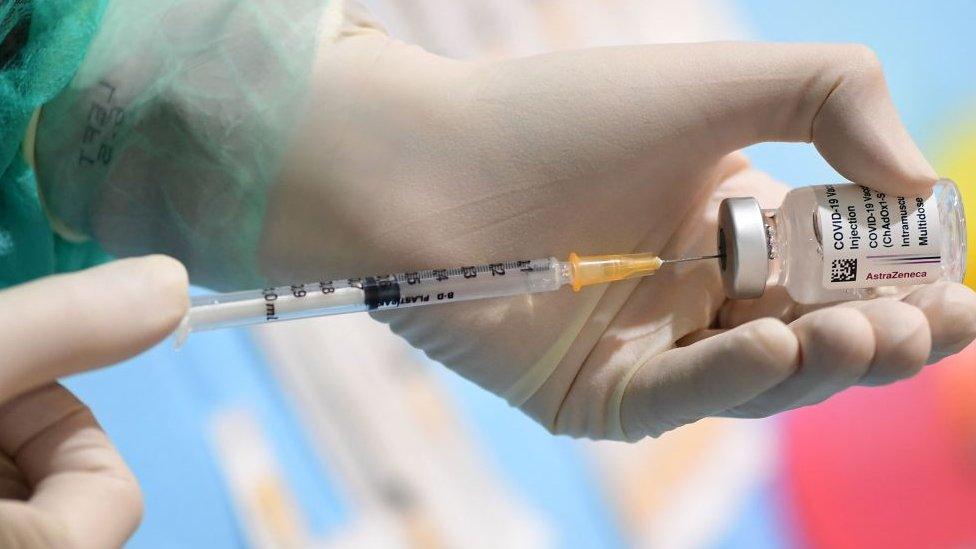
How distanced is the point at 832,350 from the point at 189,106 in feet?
2.20

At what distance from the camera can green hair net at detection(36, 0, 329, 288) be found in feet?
2.88

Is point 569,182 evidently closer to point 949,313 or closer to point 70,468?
point 949,313

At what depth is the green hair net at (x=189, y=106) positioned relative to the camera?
2.88ft

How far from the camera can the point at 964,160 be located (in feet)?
5.20

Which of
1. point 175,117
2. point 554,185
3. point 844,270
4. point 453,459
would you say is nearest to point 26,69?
point 175,117

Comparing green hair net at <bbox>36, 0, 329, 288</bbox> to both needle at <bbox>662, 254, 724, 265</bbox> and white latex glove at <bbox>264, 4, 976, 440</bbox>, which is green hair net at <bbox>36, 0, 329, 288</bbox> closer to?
white latex glove at <bbox>264, 4, 976, 440</bbox>

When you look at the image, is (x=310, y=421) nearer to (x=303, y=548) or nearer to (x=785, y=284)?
(x=303, y=548)

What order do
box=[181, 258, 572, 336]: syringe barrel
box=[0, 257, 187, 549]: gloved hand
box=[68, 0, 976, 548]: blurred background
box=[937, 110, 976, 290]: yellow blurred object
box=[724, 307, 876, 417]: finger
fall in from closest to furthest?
box=[0, 257, 187, 549]: gloved hand
box=[724, 307, 876, 417]: finger
box=[181, 258, 572, 336]: syringe barrel
box=[68, 0, 976, 548]: blurred background
box=[937, 110, 976, 290]: yellow blurred object

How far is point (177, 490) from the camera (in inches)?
55.6

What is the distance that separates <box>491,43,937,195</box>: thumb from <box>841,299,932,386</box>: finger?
13 centimetres

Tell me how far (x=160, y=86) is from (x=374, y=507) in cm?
83

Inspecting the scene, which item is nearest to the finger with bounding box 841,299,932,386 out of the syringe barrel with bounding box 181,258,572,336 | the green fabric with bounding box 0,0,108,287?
the syringe barrel with bounding box 181,258,572,336

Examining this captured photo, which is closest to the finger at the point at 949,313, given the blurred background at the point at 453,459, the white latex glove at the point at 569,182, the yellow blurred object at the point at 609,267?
the white latex glove at the point at 569,182

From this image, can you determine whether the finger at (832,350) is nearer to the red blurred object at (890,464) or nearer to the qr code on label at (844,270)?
the qr code on label at (844,270)
